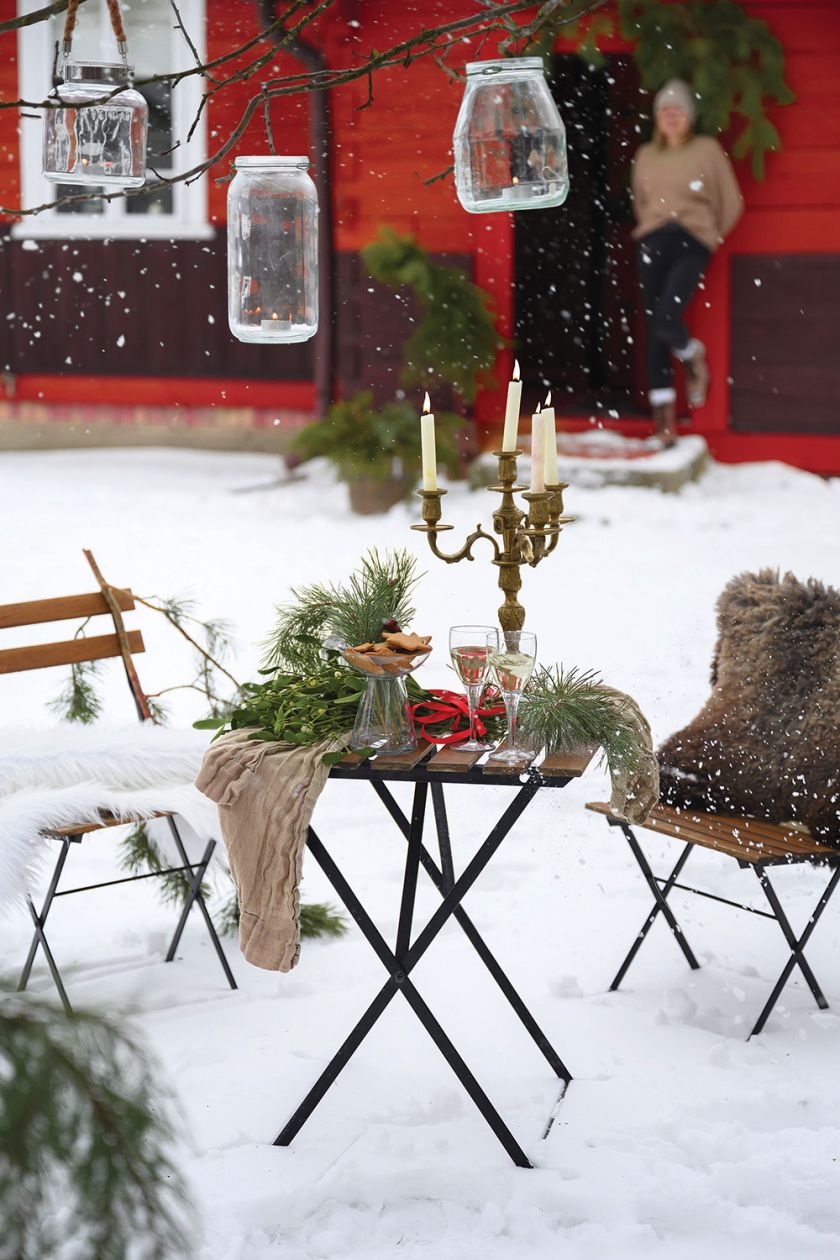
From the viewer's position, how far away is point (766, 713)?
360 centimetres

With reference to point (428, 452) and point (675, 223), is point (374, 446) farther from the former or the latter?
point (428, 452)

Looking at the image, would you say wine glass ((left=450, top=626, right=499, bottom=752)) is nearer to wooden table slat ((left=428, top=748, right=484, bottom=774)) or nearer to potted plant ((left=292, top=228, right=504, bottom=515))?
wooden table slat ((left=428, top=748, right=484, bottom=774))

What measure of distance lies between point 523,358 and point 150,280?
2.61m

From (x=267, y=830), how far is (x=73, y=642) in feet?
4.78

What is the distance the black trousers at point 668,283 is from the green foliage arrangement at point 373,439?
131 cm

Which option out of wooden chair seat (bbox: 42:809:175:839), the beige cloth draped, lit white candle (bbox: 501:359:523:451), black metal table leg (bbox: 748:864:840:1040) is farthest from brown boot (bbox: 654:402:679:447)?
the beige cloth draped

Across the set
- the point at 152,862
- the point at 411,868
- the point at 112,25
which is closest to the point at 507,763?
the point at 411,868

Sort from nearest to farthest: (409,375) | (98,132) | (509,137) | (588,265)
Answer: (98,132), (509,137), (409,375), (588,265)

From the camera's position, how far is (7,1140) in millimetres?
916

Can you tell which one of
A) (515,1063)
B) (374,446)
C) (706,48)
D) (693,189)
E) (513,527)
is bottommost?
(515,1063)

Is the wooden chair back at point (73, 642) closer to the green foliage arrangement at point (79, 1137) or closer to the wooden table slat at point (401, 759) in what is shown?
the wooden table slat at point (401, 759)

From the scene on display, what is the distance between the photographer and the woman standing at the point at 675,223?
8547 mm

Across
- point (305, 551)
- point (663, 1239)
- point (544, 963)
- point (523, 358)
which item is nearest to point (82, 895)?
point (544, 963)

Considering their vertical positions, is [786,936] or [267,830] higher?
[267,830]
